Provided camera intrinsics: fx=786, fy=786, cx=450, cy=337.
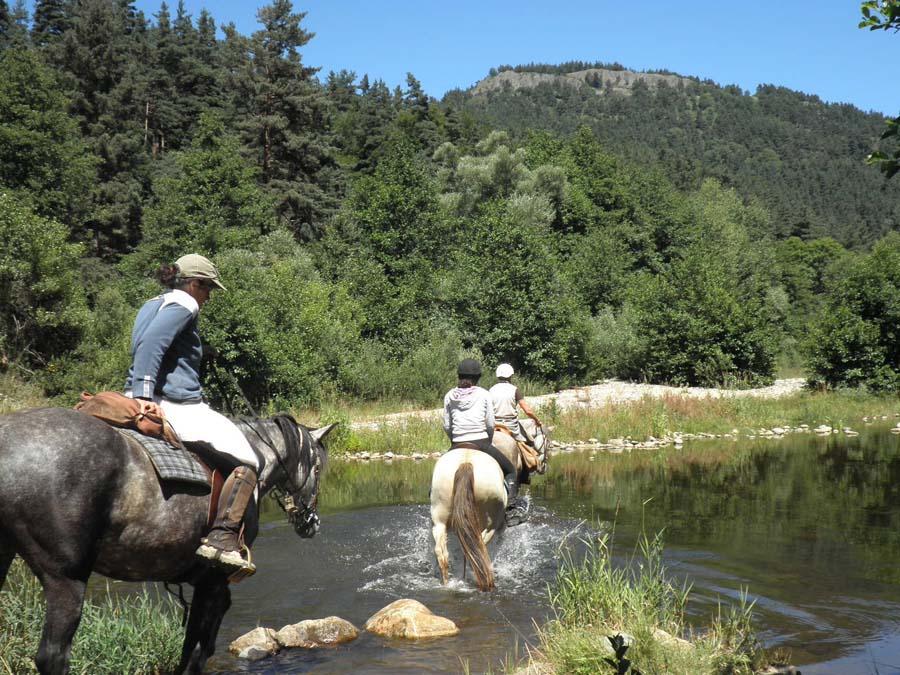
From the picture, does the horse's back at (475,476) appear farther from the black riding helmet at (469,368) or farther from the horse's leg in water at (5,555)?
the horse's leg in water at (5,555)

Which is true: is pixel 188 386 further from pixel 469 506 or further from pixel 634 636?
pixel 469 506

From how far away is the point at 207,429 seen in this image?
18.5ft

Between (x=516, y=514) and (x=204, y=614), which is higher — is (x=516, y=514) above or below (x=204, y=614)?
below

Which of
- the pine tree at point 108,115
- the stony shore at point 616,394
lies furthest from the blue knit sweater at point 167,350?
the pine tree at point 108,115

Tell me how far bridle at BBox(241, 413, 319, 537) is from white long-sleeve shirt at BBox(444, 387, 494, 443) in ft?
11.5

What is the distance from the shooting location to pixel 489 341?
3841 centimetres

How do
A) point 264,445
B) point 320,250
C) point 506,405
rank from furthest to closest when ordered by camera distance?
1. point 320,250
2. point 506,405
3. point 264,445

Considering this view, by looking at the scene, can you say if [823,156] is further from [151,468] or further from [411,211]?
[151,468]

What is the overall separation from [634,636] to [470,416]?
4275 millimetres

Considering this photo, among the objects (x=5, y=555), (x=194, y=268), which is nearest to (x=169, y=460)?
(x=5, y=555)

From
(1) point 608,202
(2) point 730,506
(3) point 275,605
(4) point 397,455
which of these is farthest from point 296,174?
(3) point 275,605

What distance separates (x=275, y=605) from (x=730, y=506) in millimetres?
9782

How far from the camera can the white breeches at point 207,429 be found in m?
5.54

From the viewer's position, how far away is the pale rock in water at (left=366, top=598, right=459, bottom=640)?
7.97 meters
